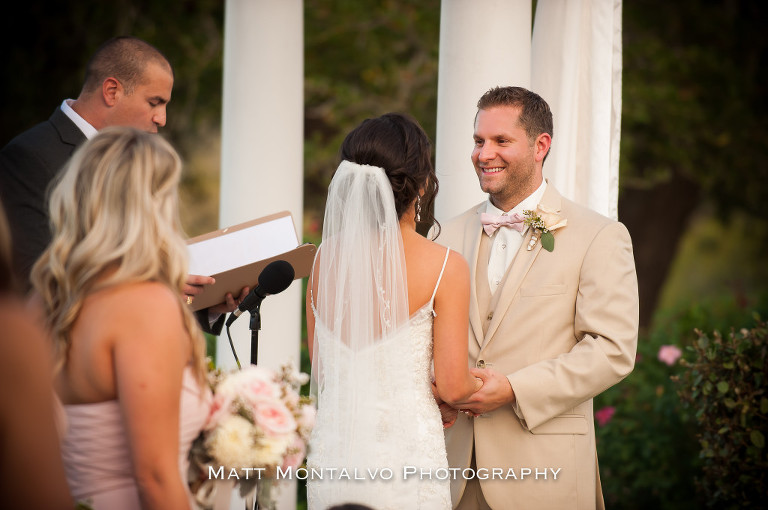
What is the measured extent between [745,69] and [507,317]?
325 inches

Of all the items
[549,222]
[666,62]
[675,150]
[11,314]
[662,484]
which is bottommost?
[662,484]

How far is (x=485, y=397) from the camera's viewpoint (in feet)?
11.9

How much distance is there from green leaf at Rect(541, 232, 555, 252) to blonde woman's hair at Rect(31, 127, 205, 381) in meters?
1.92

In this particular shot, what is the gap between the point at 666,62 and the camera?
402 inches

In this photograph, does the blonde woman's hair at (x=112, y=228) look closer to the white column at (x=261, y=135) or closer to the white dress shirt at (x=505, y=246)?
the white dress shirt at (x=505, y=246)

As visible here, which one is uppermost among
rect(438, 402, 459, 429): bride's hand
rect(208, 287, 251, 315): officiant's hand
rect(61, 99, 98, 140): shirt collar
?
rect(61, 99, 98, 140): shirt collar

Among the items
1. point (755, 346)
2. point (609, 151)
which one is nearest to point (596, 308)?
point (609, 151)

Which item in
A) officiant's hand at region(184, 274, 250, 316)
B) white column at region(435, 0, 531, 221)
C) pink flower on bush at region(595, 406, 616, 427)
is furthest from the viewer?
pink flower on bush at region(595, 406, 616, 427)

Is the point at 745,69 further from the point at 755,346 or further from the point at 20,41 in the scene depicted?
the point at 20,41

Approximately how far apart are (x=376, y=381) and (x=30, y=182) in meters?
1.84

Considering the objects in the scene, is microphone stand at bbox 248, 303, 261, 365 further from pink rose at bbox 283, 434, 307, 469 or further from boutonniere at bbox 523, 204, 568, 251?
boutonniere at bbox 523, 204, 568, 251

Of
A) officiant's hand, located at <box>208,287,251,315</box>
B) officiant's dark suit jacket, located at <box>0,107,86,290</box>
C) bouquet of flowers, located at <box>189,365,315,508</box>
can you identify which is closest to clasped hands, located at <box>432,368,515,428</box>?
bouquet of flowers, located at <box>189,365,315,508</box>

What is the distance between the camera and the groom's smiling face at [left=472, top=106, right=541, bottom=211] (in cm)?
407

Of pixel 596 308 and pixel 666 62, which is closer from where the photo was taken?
pixel 596 308
